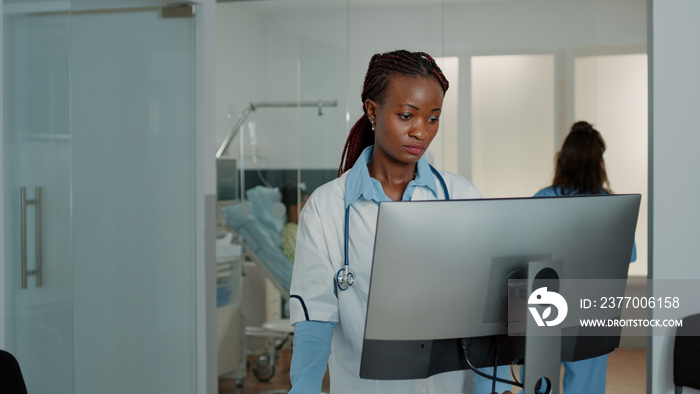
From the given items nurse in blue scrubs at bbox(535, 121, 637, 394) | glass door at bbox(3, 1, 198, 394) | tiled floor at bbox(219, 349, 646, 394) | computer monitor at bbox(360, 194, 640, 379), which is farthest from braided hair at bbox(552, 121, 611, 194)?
computer monitor at bbox(360, 194, 640, 379)

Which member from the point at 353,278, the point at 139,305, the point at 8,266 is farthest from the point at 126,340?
the point at 353,278

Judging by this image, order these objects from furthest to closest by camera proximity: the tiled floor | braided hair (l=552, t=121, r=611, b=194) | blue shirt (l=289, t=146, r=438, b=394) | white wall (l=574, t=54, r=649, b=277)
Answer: the tiled floor
white wall (l=574, t=54, r=649, b=277)
braided hair (l=552, t=121, r=611, b=194)
blue shirt (l=289, t=146, r=438, b=394)

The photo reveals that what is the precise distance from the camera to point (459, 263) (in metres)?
0.99

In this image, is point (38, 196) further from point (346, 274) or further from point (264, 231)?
point (264, 231)

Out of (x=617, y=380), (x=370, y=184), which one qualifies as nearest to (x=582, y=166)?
(x=617, y=380)

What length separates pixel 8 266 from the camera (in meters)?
2.10

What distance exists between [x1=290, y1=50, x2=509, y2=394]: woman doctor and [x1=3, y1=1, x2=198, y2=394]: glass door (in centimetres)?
125

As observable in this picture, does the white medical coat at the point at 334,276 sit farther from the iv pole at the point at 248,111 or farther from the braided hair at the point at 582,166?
the iv pole at the point at 248,111

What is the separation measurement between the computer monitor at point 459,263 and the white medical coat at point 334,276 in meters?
0.31

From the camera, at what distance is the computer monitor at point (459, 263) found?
968 mm

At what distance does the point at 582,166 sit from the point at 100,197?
6.91 ft

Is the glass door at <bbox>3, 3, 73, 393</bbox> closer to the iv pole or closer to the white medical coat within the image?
the white medical coat

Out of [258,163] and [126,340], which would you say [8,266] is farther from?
[258,163]

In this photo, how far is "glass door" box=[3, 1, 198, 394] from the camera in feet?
7.11
